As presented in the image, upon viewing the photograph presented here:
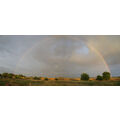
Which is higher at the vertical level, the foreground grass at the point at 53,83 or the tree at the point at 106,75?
the tree at the point at 106,75

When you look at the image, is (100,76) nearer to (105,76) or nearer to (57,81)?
(105,76)

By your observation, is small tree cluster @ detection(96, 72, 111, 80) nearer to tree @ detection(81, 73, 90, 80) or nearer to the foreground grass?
the foreground grass

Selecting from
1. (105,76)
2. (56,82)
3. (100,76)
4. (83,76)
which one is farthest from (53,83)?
(105,76)

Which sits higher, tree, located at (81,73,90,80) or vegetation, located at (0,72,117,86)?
tree, located at (81,73,90,80)

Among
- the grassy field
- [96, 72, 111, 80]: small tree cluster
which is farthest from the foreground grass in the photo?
[96, 72, 111, 80]: small tree cluster

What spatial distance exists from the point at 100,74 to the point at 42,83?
1.91m

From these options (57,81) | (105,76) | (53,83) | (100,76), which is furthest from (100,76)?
→ (53,83)

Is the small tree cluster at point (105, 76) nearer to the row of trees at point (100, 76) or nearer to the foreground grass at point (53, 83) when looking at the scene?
the row of trees at point (100, 76)

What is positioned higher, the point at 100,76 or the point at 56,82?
the point at 100,76

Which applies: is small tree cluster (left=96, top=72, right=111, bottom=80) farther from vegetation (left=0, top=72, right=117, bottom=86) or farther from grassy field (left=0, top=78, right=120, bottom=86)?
grassy field (left=0, top=78, right=120, bottom=86)

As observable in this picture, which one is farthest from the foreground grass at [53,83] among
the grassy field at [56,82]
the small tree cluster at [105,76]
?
the small tree cluster at [105,76]

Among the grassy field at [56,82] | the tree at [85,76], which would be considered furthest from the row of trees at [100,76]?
the grassy field at [56,82]

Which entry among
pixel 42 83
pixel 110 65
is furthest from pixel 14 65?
pixel 110 65

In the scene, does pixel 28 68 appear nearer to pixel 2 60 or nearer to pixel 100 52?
pixel 2 60
